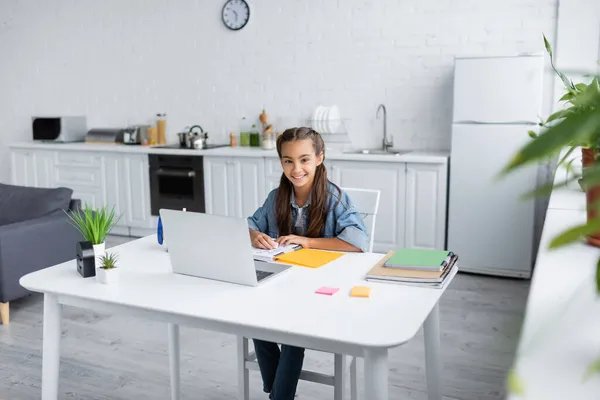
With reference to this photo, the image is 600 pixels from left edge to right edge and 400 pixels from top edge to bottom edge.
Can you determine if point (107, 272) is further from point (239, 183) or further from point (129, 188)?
point (129, 188)

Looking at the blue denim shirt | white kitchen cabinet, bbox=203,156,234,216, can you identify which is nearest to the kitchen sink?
white kitchen cabinet, bbox=203,156,234,216

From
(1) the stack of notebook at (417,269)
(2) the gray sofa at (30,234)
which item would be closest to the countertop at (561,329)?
(1) the stack of notebook at (417,269)

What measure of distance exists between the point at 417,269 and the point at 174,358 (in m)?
1.11

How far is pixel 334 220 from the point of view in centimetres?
247

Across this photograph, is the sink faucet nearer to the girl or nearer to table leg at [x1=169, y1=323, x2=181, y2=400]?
the girl

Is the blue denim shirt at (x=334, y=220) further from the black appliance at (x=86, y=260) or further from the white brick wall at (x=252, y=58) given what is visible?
the white brick wall at (x=252, y=58)

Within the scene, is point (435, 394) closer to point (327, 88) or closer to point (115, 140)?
point (327, 88)

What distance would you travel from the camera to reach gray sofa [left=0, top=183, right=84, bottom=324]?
11.8 feet

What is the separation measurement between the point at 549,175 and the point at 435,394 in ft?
9.49

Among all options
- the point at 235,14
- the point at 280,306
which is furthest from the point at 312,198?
the point at 235,14

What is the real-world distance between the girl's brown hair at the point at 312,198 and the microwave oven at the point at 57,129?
4375mm

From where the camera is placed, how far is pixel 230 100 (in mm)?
5812

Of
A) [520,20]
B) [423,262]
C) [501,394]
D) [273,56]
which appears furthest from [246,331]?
[273,56]

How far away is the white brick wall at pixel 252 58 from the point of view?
16.0ft
